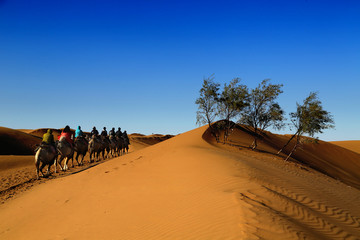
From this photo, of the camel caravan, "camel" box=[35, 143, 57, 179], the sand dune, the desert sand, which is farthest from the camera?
the camel caravan

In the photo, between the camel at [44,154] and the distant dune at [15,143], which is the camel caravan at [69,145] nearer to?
the camel at [44,154]

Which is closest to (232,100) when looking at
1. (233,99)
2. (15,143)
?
(233,99)

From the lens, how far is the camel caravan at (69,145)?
52.0ft

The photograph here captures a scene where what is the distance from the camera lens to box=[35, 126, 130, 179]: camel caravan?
52.0 feet

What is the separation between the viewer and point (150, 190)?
30.7ft

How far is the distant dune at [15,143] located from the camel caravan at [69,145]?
14692 millimetres

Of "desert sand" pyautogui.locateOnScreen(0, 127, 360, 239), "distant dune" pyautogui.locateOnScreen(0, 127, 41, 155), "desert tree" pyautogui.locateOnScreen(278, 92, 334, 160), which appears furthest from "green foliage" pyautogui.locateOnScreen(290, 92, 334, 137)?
"distant dune" pyautogui.locateOnScreen(0, 127, 41, 155)

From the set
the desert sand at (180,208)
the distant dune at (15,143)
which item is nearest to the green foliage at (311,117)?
the desert sand at (180,208)

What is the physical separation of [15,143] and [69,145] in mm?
25052

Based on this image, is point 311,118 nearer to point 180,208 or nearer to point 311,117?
point 311,117

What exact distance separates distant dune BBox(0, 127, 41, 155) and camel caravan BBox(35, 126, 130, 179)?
48.2 feet

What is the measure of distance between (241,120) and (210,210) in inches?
935

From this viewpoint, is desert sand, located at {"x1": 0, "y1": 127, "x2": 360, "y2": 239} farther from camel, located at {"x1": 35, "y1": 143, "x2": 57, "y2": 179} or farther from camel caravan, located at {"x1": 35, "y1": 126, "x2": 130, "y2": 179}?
camel caravan, located at {"x1": 35, "y1": 126, "x2": 130, "y2": 179}

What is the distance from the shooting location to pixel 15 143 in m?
38.1
